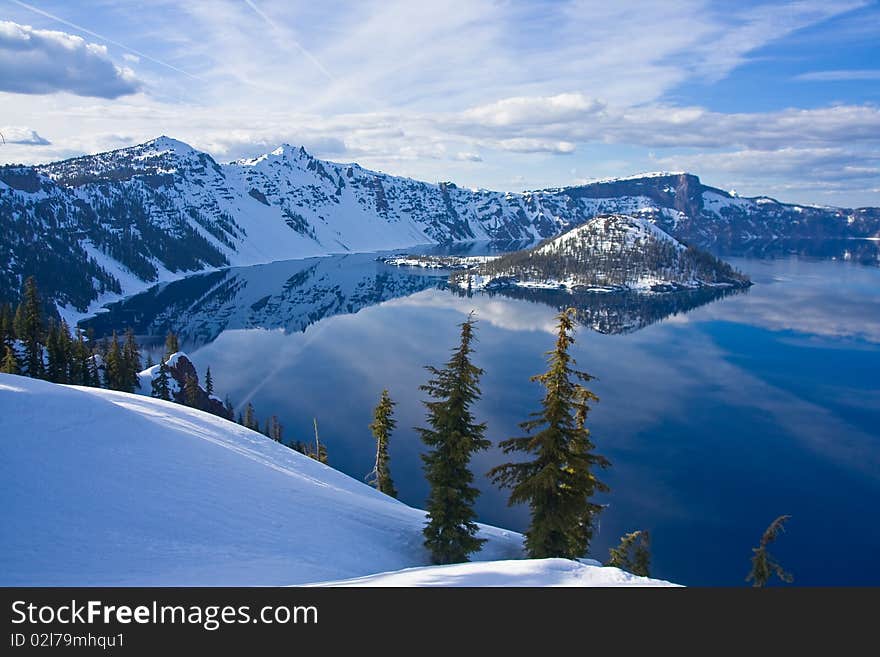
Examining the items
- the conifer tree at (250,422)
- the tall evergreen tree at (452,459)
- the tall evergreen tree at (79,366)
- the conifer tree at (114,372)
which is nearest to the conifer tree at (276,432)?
the conifer tree at (250,422)

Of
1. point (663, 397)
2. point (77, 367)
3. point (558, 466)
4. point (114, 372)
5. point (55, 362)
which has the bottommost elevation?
point (663, 397)

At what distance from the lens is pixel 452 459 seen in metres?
24.7

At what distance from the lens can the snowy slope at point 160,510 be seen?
15.5 m

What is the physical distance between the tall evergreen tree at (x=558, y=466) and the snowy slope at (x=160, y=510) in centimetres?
443

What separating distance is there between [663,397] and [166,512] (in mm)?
75665

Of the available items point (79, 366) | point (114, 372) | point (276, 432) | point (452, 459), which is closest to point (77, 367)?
point (79, 366)

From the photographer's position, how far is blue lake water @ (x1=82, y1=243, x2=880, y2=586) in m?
47.8

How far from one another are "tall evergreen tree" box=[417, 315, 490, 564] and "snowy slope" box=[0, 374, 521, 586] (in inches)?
57.1

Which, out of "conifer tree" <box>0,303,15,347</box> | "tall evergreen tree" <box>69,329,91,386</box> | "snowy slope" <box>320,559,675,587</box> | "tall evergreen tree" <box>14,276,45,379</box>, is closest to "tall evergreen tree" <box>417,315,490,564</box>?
"snowy slope" <box>320,559,675,587</box>

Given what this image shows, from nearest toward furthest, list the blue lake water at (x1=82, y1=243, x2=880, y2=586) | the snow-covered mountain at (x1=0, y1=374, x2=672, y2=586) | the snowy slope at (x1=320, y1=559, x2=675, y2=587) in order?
the snowy slope at (x1=320, y1=559, x2=675, y2=587), the snow-covered mountain at (x1=0, y1=374, x2=672, y2=586), the blue lake water at (x1=82, y1=243, x2=880, y2=586)

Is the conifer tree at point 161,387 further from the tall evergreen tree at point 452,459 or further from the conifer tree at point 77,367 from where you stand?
the tall evergreen tree at point 452,459

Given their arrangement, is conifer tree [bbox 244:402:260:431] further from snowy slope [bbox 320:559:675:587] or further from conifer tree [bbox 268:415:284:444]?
snowy slope [bbox 320:559:675:587]

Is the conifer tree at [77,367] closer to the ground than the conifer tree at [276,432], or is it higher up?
higher up

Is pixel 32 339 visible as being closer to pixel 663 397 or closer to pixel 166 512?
pixel 166 512
